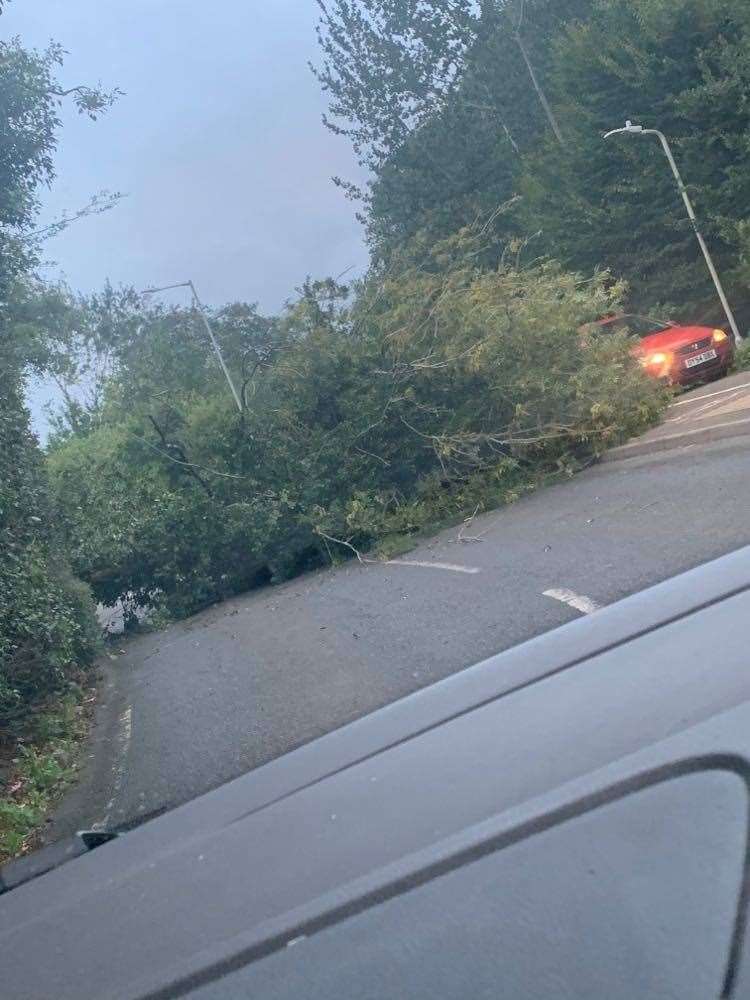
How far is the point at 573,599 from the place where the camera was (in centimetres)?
879

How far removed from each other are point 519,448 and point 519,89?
34106 millimetres

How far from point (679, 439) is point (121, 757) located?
355 inches

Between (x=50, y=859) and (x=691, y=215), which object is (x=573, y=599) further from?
(x=691, y=215)

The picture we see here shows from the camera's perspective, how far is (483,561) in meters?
12.5

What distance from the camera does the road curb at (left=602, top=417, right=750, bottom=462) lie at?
14.6m

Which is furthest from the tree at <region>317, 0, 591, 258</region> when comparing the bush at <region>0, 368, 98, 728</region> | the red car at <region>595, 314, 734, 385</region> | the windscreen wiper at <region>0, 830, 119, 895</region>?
the windscreen wiper at <region>0, 830, 119, 895</region>

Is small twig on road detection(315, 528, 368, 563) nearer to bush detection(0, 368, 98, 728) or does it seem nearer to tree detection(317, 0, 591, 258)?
bush detection(0, 368, 98, 728)

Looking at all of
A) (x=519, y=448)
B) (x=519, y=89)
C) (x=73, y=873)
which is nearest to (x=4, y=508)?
(x=519, y=448)

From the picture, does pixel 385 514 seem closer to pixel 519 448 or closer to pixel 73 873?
pixel 519 448

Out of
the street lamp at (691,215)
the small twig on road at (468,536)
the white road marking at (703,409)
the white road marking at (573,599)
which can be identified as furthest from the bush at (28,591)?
the street lamp at (691,215)

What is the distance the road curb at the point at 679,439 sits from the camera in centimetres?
1460

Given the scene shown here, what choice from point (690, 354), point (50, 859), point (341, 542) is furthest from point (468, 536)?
point (50, 859)

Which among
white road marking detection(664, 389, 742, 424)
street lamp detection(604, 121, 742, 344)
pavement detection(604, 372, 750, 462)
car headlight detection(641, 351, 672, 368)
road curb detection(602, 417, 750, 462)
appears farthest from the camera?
street lamp detection(604, 121, 742, 344)

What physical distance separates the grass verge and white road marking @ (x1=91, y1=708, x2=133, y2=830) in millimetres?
379
